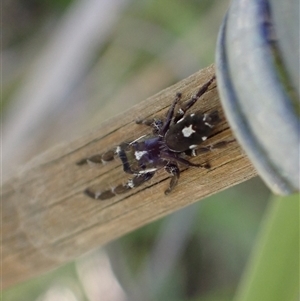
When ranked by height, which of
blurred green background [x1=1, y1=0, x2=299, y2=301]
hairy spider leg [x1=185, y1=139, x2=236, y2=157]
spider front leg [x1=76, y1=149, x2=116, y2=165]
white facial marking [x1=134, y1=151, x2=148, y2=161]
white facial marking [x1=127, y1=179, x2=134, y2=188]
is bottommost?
hairy spider leg [x1=185, y1=139, x2=236, y2=157]

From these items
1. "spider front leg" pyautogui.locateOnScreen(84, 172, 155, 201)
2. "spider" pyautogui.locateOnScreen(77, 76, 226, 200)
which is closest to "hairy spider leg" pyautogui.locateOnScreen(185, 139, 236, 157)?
"spider" pyautogui.locateOnScreen(77, 76, 226, 200)

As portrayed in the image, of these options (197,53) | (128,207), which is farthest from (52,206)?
(197,53)

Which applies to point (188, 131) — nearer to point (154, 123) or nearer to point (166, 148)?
point (154, 123)

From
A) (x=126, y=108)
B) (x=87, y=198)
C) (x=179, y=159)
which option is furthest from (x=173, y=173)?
(x=126, y=108)

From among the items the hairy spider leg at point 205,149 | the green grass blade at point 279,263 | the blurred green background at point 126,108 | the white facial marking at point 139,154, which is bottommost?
the green grass blade at point 279,263

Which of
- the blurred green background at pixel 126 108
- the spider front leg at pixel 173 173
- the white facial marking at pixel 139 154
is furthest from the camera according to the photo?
the blurred green background at pixel 126 108

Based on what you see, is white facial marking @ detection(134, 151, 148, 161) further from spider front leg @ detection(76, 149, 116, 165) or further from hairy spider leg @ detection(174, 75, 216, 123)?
hairy spider leg @ detection(174, 75, 216, 123)

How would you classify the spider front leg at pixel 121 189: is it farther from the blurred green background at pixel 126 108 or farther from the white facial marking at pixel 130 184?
the blurred green background at pixel 126 108

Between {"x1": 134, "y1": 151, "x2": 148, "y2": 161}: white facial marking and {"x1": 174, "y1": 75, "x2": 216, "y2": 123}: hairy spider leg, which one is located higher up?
{"x1": 134, "y1": 151, "x2": 148, "y2": 161}: white facial marking

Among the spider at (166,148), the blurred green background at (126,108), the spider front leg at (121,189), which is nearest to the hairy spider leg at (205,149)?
the spider at (166,148)
